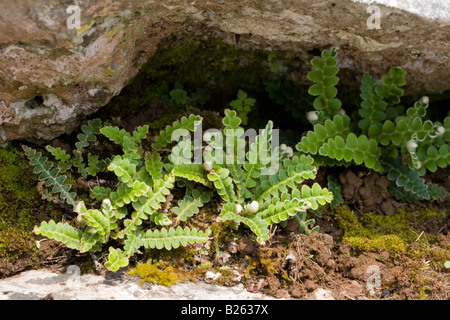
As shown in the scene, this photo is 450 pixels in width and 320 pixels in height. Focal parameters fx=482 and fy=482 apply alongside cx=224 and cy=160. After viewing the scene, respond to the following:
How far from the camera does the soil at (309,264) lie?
3.16 m

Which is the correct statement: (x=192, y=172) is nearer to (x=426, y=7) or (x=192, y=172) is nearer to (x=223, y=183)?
(x=223, y=183)

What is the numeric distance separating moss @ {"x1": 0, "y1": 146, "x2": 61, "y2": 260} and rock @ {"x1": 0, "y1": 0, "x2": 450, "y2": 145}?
6.9 inches

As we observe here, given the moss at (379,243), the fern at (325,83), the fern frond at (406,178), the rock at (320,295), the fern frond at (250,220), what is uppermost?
the fern at (325,83)

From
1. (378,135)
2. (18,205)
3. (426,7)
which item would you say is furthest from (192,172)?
(426,7)

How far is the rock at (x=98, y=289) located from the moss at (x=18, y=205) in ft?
0.74

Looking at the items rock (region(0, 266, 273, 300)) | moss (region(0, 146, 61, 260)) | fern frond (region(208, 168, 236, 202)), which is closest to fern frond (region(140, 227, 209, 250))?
rock (region(0, 266, 273, 300))

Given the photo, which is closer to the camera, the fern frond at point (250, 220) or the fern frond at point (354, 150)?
the fern frond at point (250, 220)

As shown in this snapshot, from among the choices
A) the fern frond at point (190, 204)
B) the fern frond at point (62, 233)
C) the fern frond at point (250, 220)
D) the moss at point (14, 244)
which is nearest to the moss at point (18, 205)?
the moss at point (14, 244)

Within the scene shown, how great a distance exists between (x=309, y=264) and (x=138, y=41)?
2001mm

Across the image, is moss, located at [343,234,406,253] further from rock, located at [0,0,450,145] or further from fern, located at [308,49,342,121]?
rock, located at [0,0,450,145]

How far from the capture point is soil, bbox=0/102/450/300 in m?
3.16

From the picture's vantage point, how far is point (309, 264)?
128 inches

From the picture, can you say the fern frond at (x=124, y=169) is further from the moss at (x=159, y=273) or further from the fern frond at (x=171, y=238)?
the moss at (x=159, y=273)
